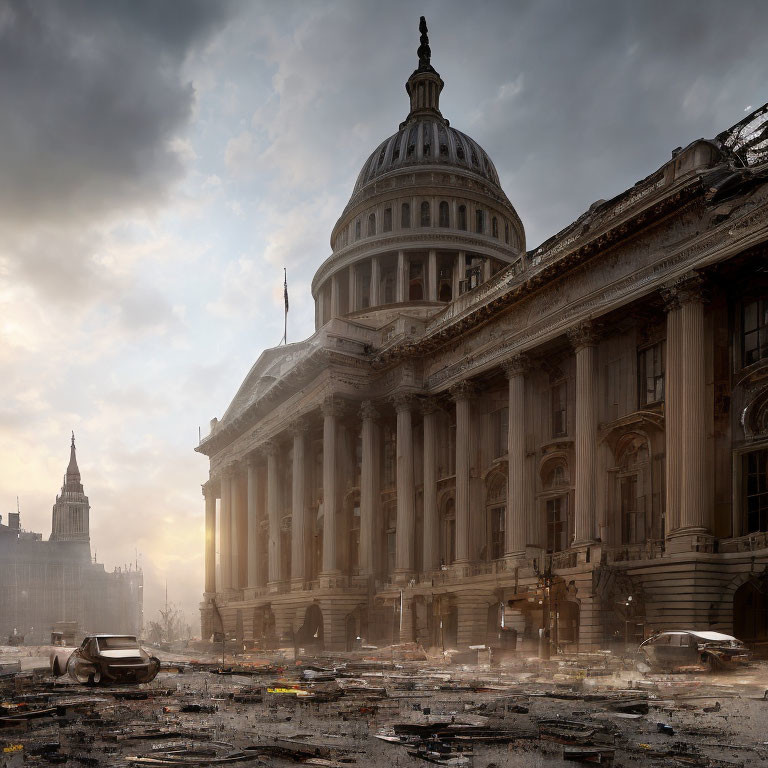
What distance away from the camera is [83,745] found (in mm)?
13297

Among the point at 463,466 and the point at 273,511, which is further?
the point at 273,511

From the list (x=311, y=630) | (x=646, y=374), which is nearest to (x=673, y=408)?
(x=646, y=374)

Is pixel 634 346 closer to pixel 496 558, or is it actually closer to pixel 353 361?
pixel 496 558

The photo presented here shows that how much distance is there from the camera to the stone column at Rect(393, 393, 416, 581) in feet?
162

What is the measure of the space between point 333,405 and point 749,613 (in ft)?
93.0

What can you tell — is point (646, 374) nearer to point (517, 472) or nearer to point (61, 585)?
point (517, 472)

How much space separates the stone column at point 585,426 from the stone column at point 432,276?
124 feet

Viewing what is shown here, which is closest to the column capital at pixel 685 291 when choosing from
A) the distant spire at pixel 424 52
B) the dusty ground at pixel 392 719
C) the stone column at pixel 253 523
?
the dusty ground at pixel 392 719

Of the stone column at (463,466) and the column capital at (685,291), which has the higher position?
the column capital at (685,291)

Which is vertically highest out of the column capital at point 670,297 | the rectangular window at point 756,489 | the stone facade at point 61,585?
the column capital at point 670,297

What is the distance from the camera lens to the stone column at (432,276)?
75.8 meters

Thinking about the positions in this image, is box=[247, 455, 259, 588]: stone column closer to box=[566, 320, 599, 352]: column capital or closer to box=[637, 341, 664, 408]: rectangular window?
box=[566, 320, 599, 352]: column capital

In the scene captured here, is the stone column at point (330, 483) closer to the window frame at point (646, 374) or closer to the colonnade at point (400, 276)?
the window frame at point (646, 374)

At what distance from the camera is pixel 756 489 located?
31.3 m
